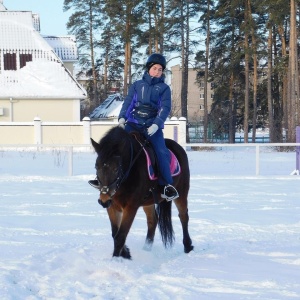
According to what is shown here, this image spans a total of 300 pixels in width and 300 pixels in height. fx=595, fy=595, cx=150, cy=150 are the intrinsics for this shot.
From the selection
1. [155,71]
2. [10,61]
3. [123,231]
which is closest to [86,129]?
[10,61]

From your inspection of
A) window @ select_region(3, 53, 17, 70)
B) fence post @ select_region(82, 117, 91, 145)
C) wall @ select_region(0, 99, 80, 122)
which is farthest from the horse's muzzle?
window @ select_region(3, 53, 17, 70)

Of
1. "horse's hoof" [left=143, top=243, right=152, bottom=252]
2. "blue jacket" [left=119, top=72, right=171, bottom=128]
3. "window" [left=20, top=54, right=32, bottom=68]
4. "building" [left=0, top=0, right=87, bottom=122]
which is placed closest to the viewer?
"blue jacket" [left=119, top=72, right=171, bottom=128]

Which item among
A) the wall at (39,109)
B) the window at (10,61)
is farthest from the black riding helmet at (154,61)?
the window at (10,61)

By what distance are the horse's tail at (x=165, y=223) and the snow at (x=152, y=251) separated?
12 cm

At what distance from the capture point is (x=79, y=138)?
31922 millimetres

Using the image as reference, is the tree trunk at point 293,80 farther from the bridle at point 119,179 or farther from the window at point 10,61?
the bridle at point 119,179

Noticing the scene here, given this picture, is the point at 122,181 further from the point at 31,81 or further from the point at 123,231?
the point at 31,81

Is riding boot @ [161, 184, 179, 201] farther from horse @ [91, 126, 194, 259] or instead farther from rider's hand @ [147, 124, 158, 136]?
rider's hand @ [147, 124, 158, 136]

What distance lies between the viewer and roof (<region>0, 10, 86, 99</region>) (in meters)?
36.5

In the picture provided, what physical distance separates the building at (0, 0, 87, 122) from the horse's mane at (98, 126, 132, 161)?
3070cm

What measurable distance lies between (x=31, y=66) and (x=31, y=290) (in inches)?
1357

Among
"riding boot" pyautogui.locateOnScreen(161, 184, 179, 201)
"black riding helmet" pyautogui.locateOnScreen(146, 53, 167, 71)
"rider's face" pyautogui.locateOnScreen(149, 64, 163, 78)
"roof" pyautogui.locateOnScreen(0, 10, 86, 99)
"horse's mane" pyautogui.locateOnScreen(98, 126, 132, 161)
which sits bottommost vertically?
"riding boot" pyautogui.locateOnScreen(161, 184, 179, 201)

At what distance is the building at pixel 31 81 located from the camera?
120ft

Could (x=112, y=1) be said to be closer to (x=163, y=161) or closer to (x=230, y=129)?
(x=230, y=129)
